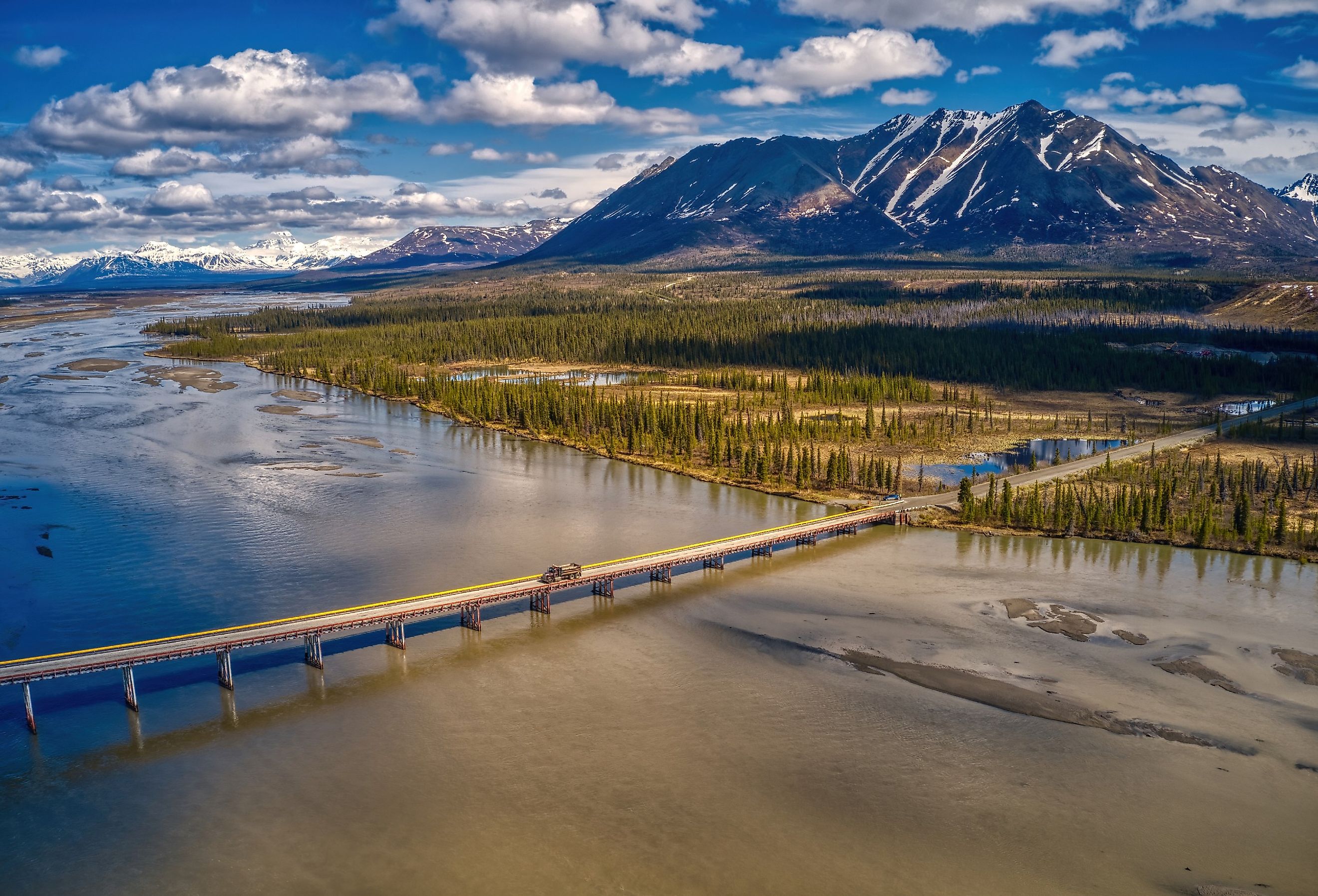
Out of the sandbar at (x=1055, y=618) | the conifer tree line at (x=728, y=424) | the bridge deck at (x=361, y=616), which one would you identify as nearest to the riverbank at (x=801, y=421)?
the conifer tree line at (x=728, y=424)

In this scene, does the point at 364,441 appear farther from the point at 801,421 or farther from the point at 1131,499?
the point at 1131,499

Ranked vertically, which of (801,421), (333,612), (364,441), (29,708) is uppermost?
(801,421)

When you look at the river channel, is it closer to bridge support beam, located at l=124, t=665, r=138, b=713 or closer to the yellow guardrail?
bridge support beam, located at l=124, t=665, r=138, b=713

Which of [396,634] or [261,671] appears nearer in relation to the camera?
[261,671]

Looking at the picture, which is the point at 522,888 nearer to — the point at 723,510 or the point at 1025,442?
the point at 723,510

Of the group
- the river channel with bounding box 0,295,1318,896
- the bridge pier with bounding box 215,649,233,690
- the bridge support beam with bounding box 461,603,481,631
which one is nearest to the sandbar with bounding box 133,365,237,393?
the river channel with bounding box 0,295,1318,896

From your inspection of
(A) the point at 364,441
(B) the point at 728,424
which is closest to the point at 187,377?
(A) the point at 364,441
